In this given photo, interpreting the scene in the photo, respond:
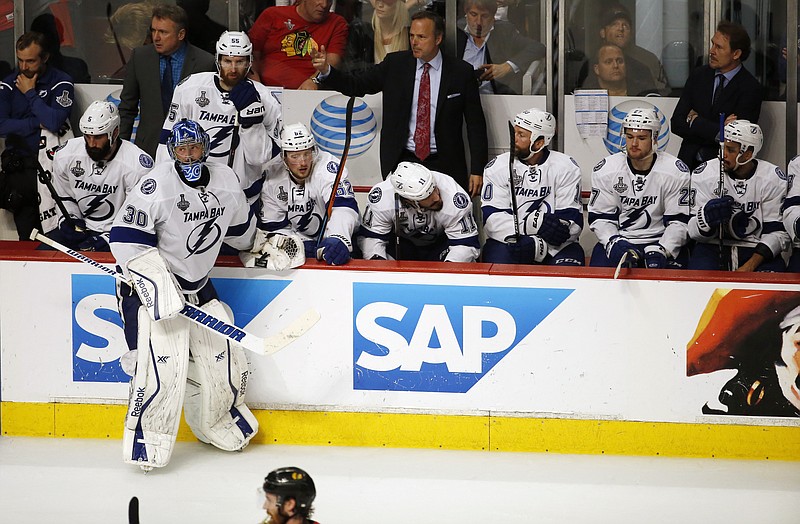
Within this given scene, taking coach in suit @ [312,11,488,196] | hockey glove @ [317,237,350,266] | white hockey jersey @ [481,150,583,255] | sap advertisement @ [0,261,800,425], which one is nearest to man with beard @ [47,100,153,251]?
sap advertisement @ [0,261,800,425]

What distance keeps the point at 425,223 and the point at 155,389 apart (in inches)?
60.5

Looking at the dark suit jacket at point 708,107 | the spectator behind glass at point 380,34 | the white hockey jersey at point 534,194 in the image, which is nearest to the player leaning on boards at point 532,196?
the white hockey jersey at point 534,194

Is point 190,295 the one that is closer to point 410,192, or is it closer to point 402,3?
point 410,192

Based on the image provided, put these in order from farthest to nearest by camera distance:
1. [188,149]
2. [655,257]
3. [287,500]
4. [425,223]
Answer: [425,223], [655,257], [188,149], [287,500]

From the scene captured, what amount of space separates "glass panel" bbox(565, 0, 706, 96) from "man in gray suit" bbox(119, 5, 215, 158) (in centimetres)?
196

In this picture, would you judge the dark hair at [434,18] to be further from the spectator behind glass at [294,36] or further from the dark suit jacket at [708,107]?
the dark suit jacket at [708,107]

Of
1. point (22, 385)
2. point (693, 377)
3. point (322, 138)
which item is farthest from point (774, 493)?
point (322, 138)

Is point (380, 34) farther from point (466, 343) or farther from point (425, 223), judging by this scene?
point (466, 343)

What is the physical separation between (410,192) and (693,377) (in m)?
1.41

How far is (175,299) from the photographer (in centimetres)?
446

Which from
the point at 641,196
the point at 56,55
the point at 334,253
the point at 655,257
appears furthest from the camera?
the point at 56,55

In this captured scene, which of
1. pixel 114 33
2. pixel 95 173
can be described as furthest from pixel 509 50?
pixel 95 173

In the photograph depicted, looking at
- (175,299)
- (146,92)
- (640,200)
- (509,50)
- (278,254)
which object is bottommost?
(175,299)

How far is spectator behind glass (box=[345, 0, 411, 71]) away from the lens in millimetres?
6750
